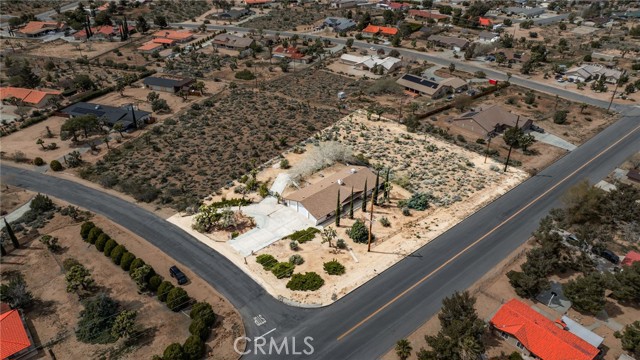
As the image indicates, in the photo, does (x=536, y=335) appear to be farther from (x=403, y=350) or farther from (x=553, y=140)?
(x=553, y=140)

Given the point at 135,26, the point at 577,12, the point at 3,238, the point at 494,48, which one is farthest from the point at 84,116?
the point at 577,12

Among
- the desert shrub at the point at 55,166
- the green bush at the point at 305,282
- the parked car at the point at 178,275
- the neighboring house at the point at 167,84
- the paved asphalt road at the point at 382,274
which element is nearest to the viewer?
the paved asphalt road at the point at 382,274

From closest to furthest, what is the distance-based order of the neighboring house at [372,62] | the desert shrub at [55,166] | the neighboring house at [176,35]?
the desert shrub at [55,166] < the neighboring house at [372,62] < the neighboring house at [176,35]

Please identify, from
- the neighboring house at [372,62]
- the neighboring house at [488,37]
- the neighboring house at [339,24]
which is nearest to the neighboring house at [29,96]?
the neighboring house at [372,62]

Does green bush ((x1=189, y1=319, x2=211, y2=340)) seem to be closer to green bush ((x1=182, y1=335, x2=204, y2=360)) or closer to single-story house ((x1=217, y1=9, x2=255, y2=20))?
green bush ((x1=182, y1=335, x2=204, y2=360))

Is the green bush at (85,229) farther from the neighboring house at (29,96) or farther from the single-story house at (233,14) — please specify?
the single-story house at (233,14)

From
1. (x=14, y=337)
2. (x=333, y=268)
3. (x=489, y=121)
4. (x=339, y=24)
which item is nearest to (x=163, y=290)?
(x=14, y=337)

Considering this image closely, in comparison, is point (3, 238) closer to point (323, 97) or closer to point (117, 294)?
point (117, 294)
